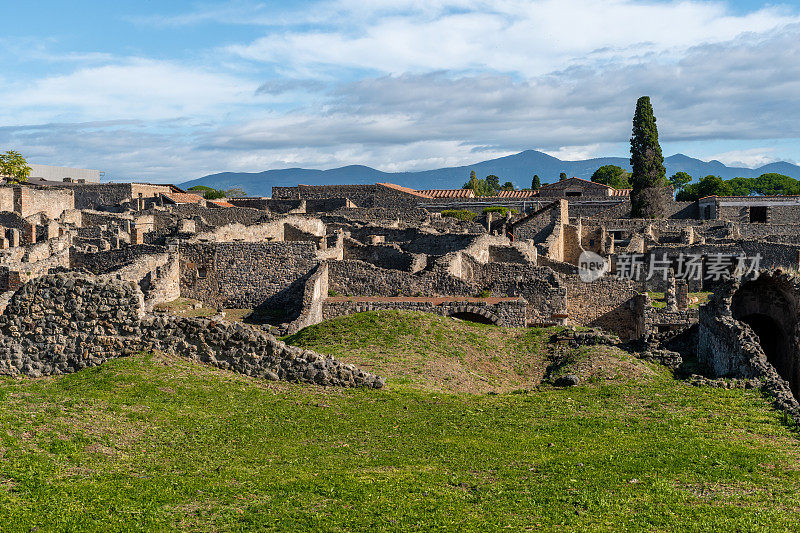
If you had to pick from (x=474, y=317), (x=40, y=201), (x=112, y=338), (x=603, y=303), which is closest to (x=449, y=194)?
(x=40, y=201)

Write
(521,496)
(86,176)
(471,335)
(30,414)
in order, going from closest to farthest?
(521,496)
(30,414)
(471,335)
(86,176)

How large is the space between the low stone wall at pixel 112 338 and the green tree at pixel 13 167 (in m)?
68.9

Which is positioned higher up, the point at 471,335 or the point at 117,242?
the point at 117,242

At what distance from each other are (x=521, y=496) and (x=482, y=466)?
57.4 inches

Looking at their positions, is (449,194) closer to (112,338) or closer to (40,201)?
(40,201)

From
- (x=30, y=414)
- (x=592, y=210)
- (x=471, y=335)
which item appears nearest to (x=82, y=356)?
(x=30, y=414)

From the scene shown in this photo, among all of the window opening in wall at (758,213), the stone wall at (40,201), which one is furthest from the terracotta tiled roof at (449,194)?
the stone wall at (40,201)

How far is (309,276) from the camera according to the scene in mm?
29156

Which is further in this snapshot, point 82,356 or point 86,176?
point 86,176

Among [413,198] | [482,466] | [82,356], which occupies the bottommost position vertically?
[482,466]

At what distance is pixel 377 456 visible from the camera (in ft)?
41.7

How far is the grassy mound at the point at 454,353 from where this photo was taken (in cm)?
1997

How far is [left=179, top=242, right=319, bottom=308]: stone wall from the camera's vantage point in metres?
29.5

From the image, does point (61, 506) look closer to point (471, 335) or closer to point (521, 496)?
point (521, 496)
